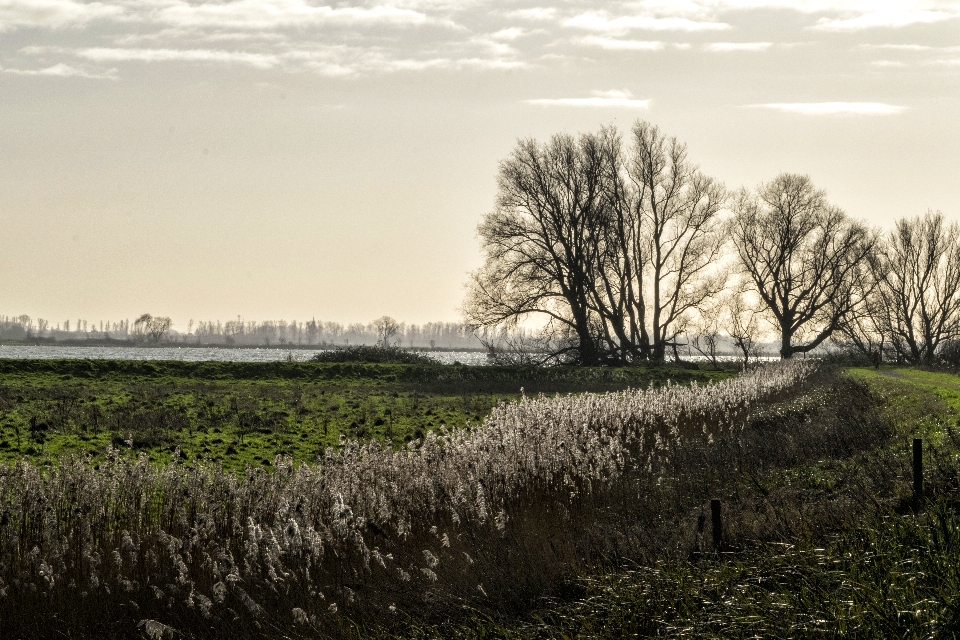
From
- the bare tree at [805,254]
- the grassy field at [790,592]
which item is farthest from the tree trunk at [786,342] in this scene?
the grassy field at [790,592]

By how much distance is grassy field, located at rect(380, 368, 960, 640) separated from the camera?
692 centimetres

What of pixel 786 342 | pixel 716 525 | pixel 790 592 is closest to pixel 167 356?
pixel 786 342

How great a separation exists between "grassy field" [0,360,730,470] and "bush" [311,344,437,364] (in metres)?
6.57

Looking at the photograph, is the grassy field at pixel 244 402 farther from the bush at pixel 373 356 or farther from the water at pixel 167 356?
the bush at pixel 373 356

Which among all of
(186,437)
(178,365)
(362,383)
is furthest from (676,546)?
(178,365)

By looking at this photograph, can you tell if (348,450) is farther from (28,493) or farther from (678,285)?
(678,285)

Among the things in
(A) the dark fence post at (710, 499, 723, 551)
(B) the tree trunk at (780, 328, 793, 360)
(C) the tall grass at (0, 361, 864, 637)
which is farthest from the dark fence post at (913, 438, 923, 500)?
(B) the tree trunk at (780, 328, 793, 360)

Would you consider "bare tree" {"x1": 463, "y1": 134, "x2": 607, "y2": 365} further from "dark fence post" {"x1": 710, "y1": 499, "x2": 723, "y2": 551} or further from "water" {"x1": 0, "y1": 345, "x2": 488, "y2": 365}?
"dark fence post" {"x1": 710, "y1": 499, "x2": 723, "y2": 551}

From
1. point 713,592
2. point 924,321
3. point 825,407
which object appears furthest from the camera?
point 924,321

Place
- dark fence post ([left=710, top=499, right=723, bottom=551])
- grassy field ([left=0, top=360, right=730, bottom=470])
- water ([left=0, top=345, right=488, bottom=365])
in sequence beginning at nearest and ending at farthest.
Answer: dark fence post ([left=710, top=499, right=723, bottom=551]), grassy field ([left=0, top=360, right=730, bottom=470]), water ([left=0, top=345, right=488, bottom=365])

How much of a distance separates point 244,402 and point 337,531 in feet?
54.8

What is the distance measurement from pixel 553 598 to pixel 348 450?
381 centimetres

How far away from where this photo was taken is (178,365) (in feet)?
132

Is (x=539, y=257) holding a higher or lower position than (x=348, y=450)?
higher
